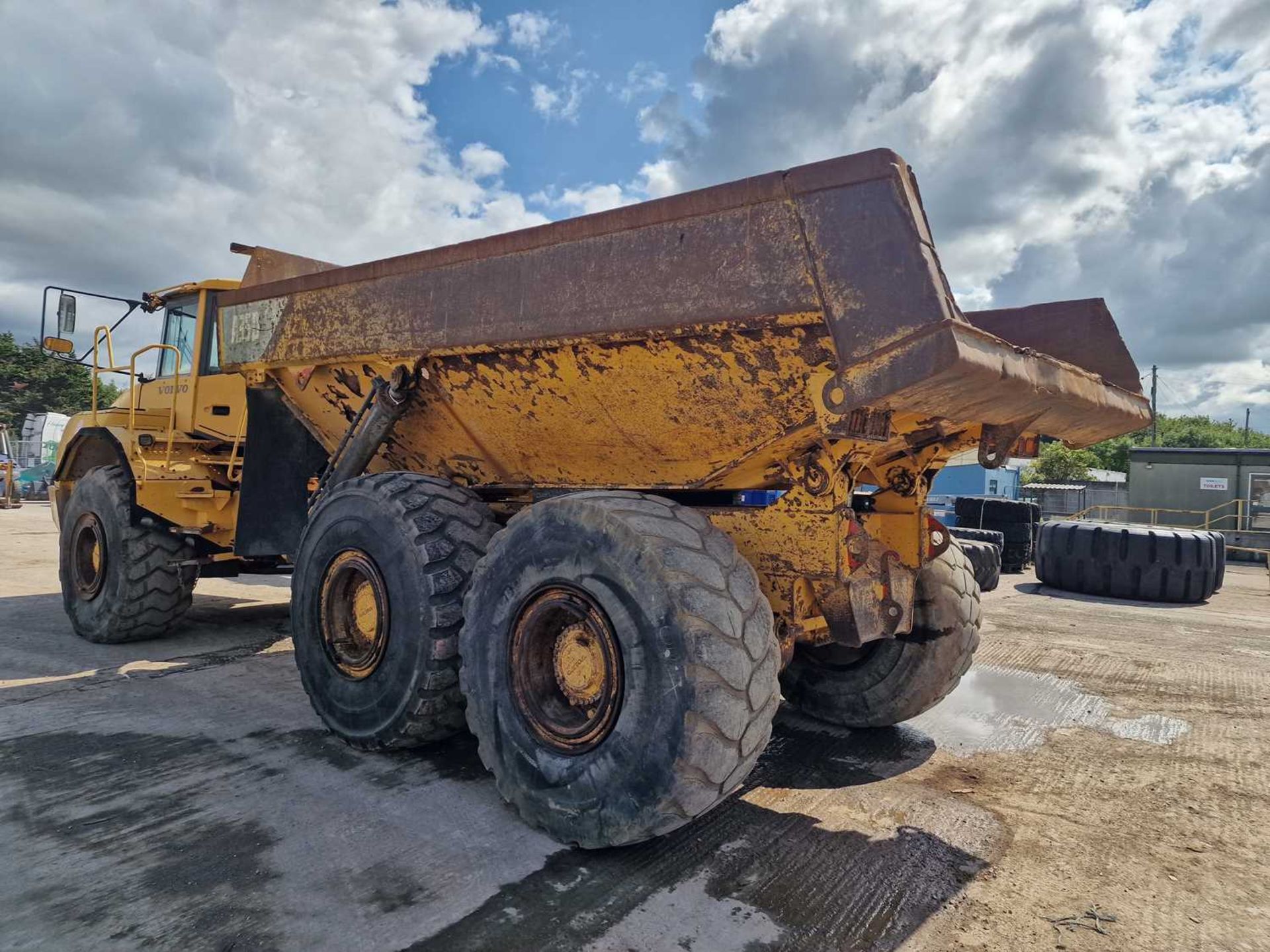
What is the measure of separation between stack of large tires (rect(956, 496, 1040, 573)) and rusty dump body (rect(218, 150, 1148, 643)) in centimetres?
943

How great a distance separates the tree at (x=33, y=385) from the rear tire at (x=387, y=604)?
171 ft

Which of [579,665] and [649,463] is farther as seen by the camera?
[649,463]

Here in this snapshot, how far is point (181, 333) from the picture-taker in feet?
21.7

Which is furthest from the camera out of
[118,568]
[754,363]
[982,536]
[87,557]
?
[982,536]

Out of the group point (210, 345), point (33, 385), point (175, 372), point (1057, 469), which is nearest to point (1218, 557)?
point (210, 345)

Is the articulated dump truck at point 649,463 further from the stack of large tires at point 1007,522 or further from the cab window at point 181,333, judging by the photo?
the stack of large tires at point 1007,522

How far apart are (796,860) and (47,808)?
2.96 meters

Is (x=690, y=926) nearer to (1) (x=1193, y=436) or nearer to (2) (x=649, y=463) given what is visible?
(2) (x=649, y=463)

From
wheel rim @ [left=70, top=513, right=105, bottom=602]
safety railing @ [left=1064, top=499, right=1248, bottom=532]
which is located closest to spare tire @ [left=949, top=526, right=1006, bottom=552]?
wheel rim @ [left=70, top=513, right=105, bottom=602]

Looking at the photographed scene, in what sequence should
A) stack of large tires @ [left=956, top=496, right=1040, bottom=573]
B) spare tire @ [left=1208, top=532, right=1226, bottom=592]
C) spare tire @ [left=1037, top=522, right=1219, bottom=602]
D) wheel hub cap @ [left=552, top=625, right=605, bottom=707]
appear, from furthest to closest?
stack of large tires @ [left=956, top=496, right=1040, bottom=573]
spare tire @ [left=1208, top=532, right=1226, bottom=592]
spare tire @ [left=1037, top=522, right=1219, bottom=602]
wheel hub cap @ [left=552, top=625, right=605, bottom=707]

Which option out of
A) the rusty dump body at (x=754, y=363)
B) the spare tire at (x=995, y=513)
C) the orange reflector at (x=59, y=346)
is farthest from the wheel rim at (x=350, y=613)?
the spare tire at (x=995, y=513)

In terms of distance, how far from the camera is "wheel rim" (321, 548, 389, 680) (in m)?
3.80

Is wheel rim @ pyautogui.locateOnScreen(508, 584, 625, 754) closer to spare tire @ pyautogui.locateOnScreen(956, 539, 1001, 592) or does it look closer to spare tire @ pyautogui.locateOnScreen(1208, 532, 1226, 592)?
spare tire @ pyautogui.locateOnScreen(956, 539, 1001, 592)

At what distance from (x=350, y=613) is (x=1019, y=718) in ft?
12.5
